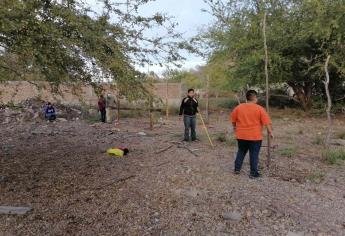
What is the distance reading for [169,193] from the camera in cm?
734

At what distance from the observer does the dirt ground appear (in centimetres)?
603

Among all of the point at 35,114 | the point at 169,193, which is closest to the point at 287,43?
the point at 35,114

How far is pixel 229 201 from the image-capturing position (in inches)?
268

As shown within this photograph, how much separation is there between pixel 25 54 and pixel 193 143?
7396 millimetres

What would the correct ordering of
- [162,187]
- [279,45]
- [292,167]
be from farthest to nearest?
[279,45], [292,167], [162,187]

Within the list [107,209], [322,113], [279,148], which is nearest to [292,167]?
[279,148]

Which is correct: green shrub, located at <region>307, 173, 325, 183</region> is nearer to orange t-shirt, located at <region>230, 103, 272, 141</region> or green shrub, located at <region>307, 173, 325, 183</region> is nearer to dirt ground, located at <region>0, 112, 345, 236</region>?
dirt ground, located at <region>0, 112, 345, 236</region>

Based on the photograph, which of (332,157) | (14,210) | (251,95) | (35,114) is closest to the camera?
(14,210)

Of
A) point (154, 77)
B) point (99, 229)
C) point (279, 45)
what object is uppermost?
point (279, 45)

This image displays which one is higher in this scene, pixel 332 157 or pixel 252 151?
pixel 252 151

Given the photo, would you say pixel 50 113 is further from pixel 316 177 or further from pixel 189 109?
pixel 316 177

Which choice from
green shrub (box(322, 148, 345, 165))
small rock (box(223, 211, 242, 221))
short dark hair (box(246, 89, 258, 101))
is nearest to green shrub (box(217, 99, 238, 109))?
green shrub (box(322, 148, 345, 165))

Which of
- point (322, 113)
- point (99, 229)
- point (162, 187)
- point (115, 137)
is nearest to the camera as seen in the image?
point (99, 229)

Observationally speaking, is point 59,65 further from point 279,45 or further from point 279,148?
point 279,45
